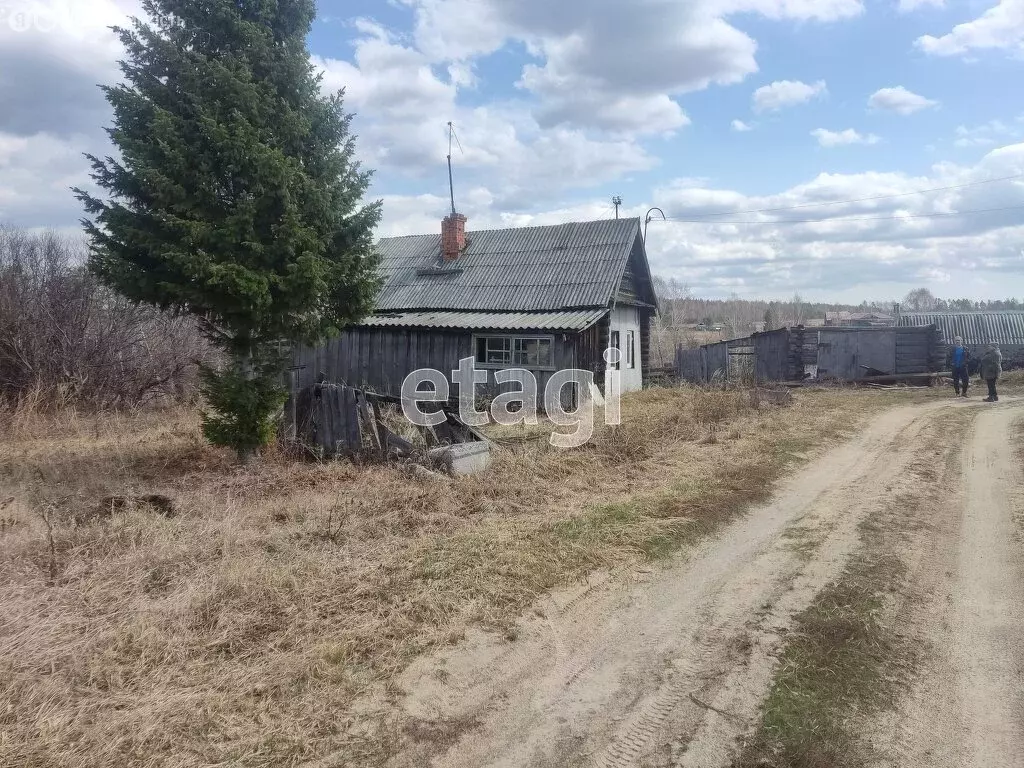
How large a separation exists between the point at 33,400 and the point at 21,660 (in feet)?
40.6

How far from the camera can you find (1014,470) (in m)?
8.98

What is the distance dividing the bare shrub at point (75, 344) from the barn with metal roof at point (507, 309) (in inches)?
157

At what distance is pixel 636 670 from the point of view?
156 inches

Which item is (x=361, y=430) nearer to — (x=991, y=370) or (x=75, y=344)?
(x=75, y=344)

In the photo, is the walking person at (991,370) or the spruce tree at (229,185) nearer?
the spruce tree at (229,185)

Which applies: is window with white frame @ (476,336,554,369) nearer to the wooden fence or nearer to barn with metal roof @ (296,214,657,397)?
barn with metal roof @ (296,214,657,397)

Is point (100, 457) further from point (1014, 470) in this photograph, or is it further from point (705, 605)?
point (1014, 470)

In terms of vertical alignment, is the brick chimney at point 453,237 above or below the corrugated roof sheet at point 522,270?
above

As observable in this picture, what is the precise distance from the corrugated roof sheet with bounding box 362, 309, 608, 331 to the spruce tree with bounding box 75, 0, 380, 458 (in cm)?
729

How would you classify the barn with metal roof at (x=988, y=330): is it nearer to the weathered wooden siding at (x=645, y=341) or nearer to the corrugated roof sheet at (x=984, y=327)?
the corrugated roof sheet at (x=984, y=327)

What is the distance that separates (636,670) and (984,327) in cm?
3391

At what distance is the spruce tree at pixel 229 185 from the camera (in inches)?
335

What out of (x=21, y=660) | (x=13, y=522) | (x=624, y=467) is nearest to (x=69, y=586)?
(x=21, y=660)

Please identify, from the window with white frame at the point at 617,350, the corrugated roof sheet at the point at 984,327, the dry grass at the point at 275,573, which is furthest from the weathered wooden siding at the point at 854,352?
the dry grass at the point at 275,573
